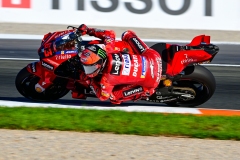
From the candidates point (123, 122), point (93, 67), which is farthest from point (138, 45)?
point (123, 122)

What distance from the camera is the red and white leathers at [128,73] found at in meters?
6.88

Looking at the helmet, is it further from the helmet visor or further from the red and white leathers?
the red and white leathers

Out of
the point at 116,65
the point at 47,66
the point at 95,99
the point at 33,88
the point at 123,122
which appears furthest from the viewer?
the point at 95,99

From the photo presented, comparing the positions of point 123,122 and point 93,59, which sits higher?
point 93,59

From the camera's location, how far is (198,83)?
7262 millimetres

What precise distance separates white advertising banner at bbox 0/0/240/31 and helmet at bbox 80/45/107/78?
289 inches

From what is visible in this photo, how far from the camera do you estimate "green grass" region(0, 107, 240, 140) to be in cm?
603

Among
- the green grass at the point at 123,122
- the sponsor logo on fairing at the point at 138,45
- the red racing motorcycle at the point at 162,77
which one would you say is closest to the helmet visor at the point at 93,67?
the red racing motorcycle at the point at 162,77

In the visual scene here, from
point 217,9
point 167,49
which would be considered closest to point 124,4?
point 217,9

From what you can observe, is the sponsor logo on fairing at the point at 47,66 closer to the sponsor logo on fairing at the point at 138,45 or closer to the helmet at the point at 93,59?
the helmet at the point at 93,59

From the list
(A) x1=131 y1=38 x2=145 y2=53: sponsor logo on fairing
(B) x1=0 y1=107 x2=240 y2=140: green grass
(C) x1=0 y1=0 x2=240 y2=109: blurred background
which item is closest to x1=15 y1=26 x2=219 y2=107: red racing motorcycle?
(A) x1=131 y1=38 x2=145 y2=53: sponsor logo on fairing

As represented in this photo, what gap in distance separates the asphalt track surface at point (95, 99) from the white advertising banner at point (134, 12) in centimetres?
139

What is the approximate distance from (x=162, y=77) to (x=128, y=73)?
1.72 ft

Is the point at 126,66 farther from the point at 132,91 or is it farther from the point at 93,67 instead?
the point at 93,67
